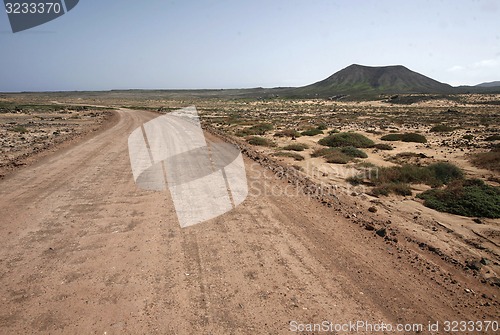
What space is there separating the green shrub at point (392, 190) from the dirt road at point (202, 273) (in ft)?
9.73

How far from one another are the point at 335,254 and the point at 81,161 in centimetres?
1150

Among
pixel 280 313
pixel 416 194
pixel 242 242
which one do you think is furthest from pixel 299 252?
pixel 416 194

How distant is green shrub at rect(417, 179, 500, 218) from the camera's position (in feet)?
28.6

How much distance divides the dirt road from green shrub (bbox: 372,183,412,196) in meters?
2.96

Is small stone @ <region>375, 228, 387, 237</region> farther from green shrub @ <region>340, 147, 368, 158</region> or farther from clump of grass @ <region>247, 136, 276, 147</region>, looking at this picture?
clump of grass @ <region>247, 136, 276, 147</region>

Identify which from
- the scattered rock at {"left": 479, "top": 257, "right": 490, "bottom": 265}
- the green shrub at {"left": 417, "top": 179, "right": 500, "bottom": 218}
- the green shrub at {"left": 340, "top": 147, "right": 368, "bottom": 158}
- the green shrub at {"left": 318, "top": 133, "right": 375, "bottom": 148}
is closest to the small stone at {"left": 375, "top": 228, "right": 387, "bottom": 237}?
the scattered rock at {"left": 479, "top": 257, "right": 490, "bottom": 265}

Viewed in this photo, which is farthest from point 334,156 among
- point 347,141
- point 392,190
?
point 392,190

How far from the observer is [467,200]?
910 cm

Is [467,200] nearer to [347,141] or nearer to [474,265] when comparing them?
[474,265]

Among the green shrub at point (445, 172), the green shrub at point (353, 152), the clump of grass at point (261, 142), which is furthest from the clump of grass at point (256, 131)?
the green shrub at point (445, 172)

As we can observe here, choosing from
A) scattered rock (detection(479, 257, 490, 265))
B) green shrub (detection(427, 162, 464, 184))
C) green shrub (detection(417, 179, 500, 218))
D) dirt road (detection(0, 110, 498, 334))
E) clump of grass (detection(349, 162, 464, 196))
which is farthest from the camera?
green shrub (detection(427, 162, 464, 184))

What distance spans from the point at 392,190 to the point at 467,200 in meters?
2.12

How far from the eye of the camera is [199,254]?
586 centimetres

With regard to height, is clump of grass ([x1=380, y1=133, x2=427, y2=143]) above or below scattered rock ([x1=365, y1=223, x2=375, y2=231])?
below
